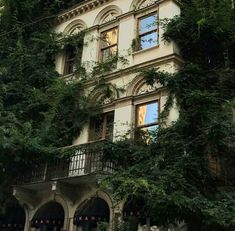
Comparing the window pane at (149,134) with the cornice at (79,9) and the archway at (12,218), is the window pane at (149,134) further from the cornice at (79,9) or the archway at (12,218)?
the cornice at (79,9)

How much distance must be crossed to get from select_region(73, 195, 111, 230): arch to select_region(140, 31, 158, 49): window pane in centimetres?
632

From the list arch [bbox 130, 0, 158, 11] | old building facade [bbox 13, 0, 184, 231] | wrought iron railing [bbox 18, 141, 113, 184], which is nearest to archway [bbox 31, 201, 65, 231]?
old building facade [bbox 13, 0, 184, 231]

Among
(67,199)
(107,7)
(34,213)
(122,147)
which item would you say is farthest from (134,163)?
(107,7)

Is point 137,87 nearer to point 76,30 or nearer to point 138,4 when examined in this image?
point 138,4

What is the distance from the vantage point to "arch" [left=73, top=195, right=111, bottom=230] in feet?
55.3

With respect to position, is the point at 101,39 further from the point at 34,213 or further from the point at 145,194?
the point at 145,194

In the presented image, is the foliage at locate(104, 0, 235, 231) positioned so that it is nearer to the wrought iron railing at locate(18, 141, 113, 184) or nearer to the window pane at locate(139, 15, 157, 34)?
the wrought iron railing at locate(18, 141, 113, 184)

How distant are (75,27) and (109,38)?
2547mm

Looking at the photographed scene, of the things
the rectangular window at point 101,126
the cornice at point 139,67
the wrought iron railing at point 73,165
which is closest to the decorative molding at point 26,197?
the wrought iron railing at point 73,165

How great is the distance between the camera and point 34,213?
18938 millimetres

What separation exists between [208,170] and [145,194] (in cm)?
249

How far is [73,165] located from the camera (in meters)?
17.5

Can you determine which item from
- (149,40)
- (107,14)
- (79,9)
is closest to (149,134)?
(149,40)

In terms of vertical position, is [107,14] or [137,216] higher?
[107,14]
